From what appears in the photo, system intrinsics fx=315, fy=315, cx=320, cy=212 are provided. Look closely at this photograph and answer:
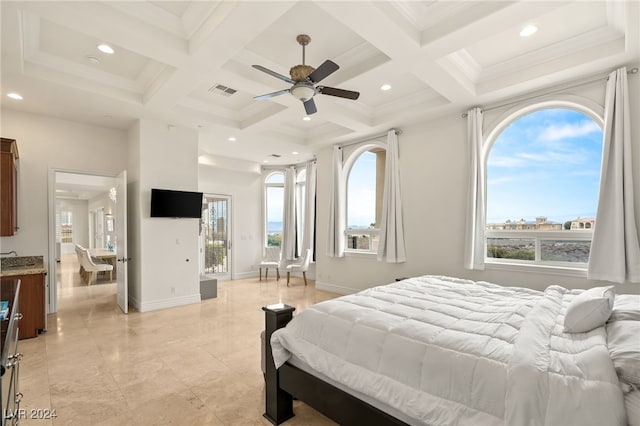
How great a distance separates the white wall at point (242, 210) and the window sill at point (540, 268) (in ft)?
19.1

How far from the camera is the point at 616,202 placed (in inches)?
130

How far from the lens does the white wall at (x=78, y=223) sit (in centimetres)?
1448

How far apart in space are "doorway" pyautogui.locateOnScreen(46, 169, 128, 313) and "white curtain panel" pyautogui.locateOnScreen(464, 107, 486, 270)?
5099 millimetres

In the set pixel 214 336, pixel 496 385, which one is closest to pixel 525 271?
pixel 496 385

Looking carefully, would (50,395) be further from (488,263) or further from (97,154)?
(488,263)

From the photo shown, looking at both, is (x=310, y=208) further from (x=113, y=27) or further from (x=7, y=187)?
(x=113, y=27)

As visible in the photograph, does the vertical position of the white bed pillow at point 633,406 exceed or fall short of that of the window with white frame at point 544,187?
it falls short

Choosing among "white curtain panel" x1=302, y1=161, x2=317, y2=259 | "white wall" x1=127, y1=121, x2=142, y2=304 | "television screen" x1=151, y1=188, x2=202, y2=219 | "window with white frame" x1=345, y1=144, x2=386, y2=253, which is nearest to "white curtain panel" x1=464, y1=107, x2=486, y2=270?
"window with white frame" x1=345, y1=144, x2=386, y2=253

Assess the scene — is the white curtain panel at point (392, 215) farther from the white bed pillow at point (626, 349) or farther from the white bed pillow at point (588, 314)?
the white bed pillow at point (626, 349)

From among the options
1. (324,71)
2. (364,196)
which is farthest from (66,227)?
(324,71)

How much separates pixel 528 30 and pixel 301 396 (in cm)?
388

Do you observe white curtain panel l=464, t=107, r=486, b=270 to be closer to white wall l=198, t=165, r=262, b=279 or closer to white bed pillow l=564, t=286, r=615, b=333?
white bed pillow l=564, t=286, r=615, b=333

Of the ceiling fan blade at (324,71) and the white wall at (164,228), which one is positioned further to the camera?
the white wall at (164,228)

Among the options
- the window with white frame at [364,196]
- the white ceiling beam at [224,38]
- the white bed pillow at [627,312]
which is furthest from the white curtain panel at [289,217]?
the white bed pillow at [627,312]
